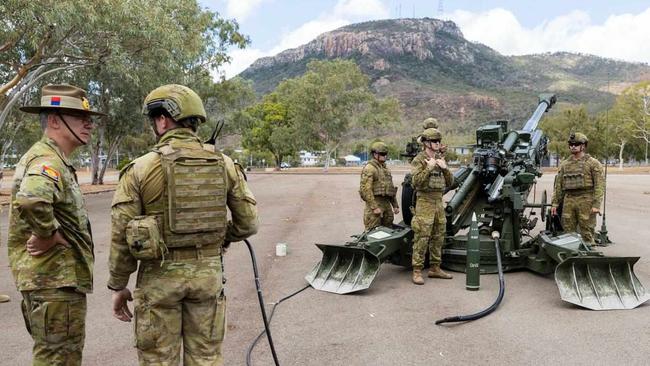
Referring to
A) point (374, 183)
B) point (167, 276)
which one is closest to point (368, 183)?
point (374, 183)

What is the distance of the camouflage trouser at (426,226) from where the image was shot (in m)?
6.95

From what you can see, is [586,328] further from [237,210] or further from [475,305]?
[237,210]

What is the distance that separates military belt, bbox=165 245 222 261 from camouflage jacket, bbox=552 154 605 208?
707 centimetres

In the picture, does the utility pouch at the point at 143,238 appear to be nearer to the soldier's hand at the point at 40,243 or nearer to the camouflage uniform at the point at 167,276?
the camouflage uniform at the point at 167,276

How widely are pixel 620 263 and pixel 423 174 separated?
8.16 ft

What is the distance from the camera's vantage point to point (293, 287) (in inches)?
271

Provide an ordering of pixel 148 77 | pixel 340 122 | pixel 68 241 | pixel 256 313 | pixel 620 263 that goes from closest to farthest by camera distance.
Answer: pixel 68 241 → pixel 256 313 → pixel 620 263 → pixel 148 77 → pixel 340 122

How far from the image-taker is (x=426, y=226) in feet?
22.7

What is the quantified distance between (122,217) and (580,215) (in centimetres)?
772

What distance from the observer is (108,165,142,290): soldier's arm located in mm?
2928

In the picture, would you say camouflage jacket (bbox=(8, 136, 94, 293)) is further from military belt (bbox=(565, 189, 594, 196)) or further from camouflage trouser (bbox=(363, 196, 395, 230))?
military belt (bbox=(565, 189, 594, 196))

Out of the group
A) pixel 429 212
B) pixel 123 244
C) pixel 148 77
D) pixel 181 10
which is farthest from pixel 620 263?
pixel 181 10

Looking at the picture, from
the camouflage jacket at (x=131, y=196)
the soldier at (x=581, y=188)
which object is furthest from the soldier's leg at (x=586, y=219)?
the camouflage jacket at (x=131, y=196)

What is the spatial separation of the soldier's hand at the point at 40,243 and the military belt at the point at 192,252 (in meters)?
0.71
